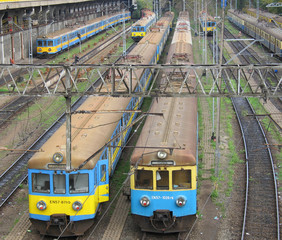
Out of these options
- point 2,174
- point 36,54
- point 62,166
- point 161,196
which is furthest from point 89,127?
point 36,54

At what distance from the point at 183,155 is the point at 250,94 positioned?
2.65 m

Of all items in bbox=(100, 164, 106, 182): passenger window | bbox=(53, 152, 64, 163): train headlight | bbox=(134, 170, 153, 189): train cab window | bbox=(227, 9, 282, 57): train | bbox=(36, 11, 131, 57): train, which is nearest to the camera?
bbox=(53, 152, 64, 163): train headlight

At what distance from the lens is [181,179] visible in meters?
13.2

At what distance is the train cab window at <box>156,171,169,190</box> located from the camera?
517 inches

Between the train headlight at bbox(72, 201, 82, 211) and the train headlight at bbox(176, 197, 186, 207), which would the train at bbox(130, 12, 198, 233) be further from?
the train headlight at bbox(72, 201, 82, 211)

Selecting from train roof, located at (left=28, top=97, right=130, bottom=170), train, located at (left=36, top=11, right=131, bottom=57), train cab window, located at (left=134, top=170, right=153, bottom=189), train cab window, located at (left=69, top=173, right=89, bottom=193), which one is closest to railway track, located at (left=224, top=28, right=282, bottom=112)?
train roof, located at (left=28, top=97, right=130, bottom=170)

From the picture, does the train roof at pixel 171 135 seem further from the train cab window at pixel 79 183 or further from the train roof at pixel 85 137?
the train cab window at pixel 79 183

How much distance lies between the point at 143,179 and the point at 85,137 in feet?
8.63

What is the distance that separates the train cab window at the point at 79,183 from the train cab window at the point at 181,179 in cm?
248

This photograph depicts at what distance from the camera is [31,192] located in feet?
43.6

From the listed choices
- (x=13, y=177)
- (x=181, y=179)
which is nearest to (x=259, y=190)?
(x=181, y=179)

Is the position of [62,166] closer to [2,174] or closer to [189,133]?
[189,133]

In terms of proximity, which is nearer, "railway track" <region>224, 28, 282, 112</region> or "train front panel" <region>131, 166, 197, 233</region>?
"train front panel" <region>131, 166, 197, 233</region>

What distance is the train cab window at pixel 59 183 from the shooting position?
13.1 meters
